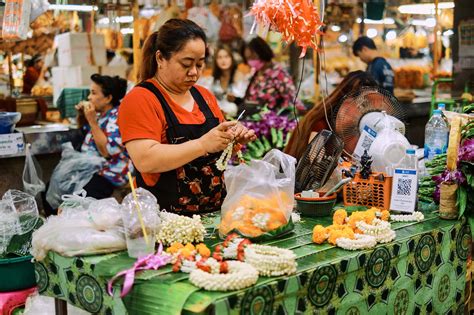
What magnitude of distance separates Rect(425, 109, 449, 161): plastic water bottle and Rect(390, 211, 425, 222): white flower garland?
0.63 metres

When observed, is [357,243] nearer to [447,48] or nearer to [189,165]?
[189,165]

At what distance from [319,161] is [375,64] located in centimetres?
493

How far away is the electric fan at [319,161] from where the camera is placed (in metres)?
3.08

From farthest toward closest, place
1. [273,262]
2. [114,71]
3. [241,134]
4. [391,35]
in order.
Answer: [391,35] → [114,71] → [241,134] → [273,262]

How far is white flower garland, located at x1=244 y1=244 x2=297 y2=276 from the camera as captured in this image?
2129 millimetres

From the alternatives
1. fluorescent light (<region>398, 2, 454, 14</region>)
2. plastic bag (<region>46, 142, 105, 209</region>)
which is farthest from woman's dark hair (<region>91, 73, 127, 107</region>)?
fluorescent light (<region>398, 2, 454, 14</region>)

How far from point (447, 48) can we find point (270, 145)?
620 centimetres

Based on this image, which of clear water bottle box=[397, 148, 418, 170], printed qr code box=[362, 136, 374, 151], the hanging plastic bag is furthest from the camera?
the hanging plastic bag

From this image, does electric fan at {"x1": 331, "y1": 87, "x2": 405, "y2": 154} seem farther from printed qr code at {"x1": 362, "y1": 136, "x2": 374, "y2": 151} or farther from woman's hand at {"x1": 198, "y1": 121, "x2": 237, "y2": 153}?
woman's hand at {"x1": 198, "y1": 121, "x2": 237, "y2": 153}

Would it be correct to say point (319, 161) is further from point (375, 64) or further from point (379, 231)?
point (375, 64)

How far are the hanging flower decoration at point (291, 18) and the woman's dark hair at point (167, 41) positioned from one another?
0.36 metres

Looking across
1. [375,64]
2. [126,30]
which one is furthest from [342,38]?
[126,30]

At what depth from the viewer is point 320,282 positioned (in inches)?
88.7

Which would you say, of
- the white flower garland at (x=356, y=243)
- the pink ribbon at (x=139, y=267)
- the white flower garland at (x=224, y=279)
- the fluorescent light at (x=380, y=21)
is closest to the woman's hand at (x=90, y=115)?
the pink ribbon at (x=139, y=267)
